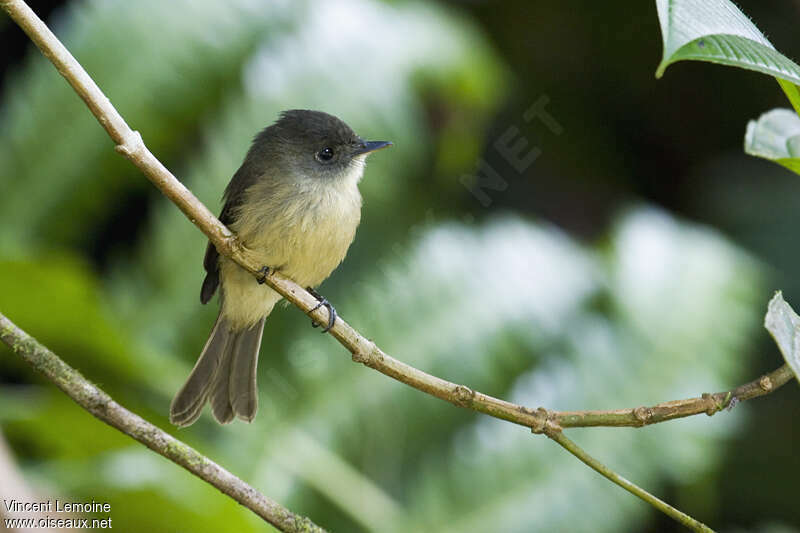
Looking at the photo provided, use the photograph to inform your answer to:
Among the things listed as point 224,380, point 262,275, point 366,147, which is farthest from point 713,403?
point 224,380

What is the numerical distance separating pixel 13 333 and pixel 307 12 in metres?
2.94

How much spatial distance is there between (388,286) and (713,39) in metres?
2.78

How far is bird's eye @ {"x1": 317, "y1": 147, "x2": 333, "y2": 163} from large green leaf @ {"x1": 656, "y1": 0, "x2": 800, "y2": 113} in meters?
1.07

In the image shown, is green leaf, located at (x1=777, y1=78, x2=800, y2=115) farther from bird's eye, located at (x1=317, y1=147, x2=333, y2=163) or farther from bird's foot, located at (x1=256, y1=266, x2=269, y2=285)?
bird's eye, located at (x1=317, y1=147, x2=333, y2=163)

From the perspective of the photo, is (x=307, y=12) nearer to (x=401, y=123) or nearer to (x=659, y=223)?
(x=401, y=123)

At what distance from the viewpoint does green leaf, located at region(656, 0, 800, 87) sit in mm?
790

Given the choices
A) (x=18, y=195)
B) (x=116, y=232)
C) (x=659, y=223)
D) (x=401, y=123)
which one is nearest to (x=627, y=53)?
(x=659, y=223)

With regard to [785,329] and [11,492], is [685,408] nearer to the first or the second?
[785,329]

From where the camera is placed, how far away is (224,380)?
2.04 meters

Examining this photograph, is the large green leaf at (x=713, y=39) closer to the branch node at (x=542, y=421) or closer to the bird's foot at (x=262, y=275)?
the branch node at (x=542, y=421)

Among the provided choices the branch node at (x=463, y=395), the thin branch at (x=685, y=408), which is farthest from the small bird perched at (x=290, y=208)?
the thin branch at (x=685, y=408)

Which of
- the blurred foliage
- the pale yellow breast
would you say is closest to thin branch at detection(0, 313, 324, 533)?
the pale yellow breast

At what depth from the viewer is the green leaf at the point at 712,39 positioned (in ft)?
2.59

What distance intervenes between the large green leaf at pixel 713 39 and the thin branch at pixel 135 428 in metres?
0.73
